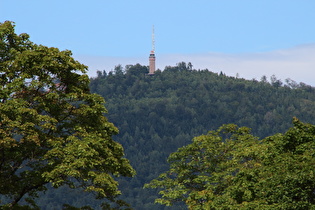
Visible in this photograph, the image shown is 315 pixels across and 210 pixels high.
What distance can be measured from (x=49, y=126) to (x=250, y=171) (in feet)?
38.6

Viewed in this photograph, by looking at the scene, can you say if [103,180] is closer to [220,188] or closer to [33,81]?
[33,81]

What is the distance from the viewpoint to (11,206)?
39.8 meters

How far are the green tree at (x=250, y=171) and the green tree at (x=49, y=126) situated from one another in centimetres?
692

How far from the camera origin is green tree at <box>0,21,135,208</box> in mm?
37375

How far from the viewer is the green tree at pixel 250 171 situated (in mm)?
32875

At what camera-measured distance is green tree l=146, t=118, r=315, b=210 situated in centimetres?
3288

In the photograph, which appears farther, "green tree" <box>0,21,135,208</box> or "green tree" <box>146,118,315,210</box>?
"green tree" <box>0,21,135,208</box>

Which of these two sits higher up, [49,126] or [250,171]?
[49,126]

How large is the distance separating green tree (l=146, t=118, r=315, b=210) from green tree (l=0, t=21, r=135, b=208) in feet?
22.7

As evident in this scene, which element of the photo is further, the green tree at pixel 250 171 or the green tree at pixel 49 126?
the green tree at pixel 49 126

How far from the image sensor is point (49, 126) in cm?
3847

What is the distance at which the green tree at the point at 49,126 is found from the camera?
37.4m

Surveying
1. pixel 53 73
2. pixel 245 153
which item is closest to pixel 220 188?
pixel 245 153

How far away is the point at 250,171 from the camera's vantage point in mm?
37719
